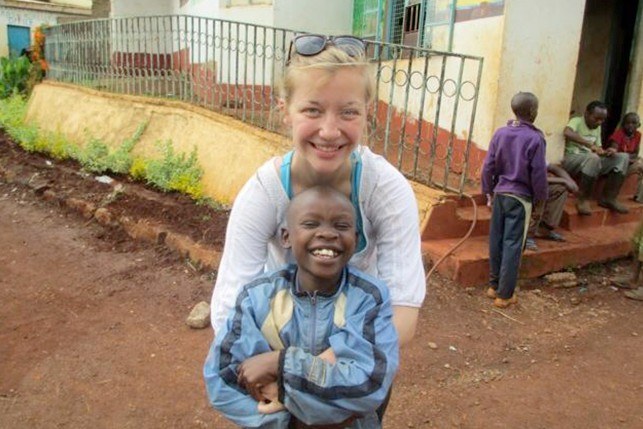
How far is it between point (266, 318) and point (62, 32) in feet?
33.2

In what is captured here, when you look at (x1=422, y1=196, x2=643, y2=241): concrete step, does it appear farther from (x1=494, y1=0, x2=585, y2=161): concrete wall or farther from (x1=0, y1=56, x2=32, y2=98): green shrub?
(x1=0, y1=56, x2=32, y2=98): green shrub

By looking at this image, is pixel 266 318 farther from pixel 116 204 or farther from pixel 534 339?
pixel 116 204

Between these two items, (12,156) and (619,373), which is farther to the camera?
(12,156)

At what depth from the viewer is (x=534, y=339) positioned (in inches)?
144

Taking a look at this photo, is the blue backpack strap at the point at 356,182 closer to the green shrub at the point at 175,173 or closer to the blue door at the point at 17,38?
the green shrub at the point at 175,173

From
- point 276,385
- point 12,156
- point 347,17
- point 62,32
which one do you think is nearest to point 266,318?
point 276,385

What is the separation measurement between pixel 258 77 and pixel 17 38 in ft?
50.1

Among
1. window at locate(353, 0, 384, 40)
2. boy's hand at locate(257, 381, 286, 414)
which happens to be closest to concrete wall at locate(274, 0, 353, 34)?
window at locate(353, 0, 384, 40)

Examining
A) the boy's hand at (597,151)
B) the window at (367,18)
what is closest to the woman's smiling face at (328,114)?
the boy's hand at (597,151)

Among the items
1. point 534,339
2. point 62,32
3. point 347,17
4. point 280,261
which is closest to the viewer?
point 280,261

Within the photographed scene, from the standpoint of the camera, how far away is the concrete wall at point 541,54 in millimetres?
4766

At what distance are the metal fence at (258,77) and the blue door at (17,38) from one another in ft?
33.4

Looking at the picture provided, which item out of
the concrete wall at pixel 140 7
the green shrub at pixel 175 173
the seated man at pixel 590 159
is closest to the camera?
the seated man at pixel 590 159

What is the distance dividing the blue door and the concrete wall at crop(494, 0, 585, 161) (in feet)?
59.5
